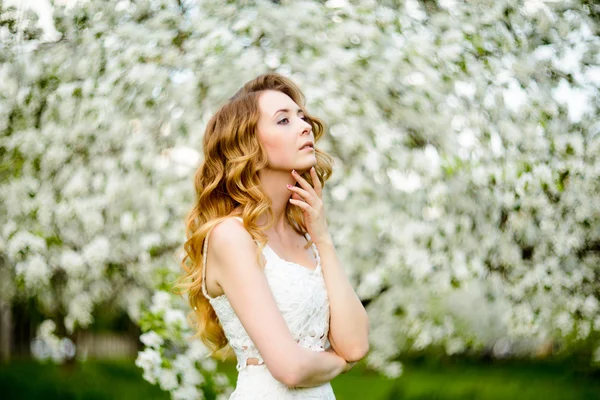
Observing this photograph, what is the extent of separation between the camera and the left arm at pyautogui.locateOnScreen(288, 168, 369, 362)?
247cm

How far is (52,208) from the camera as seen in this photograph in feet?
16.5

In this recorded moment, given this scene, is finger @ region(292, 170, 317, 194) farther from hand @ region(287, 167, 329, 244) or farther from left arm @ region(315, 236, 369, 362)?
left arm @ region(315, 236, 369, 362)

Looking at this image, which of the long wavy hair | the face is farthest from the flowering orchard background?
the face

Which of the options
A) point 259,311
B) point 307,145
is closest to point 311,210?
point 307,145

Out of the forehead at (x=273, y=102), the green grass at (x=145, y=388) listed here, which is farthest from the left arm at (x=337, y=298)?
the green grass at (x=145, y=388)

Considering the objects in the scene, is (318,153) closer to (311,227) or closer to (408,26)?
(311,227)

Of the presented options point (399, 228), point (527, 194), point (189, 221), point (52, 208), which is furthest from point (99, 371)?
point (189, 221)

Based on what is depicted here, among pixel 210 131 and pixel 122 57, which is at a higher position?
pixel 210 131

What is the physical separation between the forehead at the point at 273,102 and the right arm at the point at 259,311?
45 centimetres

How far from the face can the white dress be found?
0.28 metres

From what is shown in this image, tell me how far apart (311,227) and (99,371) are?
6594mm

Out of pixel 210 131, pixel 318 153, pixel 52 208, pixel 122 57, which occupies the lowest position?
pixel 52 208

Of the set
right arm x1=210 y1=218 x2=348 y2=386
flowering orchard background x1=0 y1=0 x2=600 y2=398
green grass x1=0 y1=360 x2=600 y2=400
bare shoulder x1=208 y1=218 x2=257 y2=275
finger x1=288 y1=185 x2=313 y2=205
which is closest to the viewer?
right arm x1=210 y1=218 x2=348 y2=386

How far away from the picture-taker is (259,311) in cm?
225
